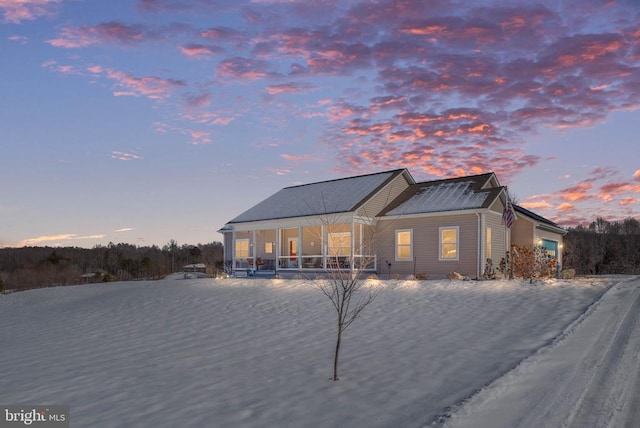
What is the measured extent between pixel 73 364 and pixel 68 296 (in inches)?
887

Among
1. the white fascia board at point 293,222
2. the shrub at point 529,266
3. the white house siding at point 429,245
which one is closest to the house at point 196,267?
the white fascia board at point 293,222

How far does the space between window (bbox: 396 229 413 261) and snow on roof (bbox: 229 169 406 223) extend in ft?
8.83

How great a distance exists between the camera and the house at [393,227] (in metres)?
23.5

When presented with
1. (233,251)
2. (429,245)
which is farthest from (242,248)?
(429,245)

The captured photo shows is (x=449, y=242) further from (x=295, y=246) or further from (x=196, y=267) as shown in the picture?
(x=196, y=267)

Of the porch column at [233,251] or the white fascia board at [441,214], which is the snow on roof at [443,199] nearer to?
the white fascia board at [441,214]

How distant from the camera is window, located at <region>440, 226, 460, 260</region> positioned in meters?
23.6

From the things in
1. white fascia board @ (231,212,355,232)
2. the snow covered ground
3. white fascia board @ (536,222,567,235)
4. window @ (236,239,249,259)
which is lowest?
the snow covered ground

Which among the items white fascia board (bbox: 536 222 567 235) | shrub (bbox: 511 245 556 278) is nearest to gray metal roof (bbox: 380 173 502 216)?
shrub (bbox: 511 245 556 278)

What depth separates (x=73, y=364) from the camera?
36.3ft

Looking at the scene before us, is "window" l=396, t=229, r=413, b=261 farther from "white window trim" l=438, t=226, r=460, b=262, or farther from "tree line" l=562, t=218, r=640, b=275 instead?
"tree line" l=562, t=218, r=640, b=275

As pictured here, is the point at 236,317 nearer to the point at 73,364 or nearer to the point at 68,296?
the point at 73,364

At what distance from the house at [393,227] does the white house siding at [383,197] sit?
0.18 ft

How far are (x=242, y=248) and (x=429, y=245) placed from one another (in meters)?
14.1
